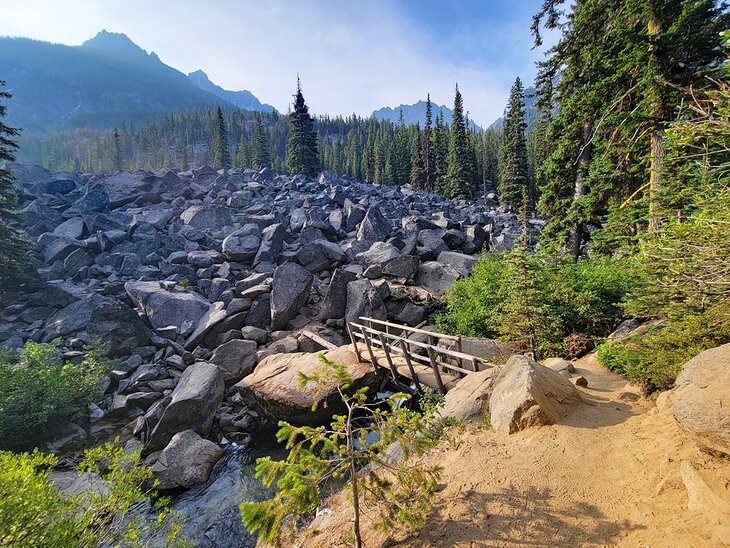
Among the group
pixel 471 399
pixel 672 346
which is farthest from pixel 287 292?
pixel 672 346

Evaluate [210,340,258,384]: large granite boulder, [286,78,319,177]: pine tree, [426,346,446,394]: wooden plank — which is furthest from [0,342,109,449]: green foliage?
[286,78,319,177]: pine tree

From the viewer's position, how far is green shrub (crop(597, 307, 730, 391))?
481 centimetres

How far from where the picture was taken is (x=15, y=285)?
1628cm

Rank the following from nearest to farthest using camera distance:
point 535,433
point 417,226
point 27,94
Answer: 1. point 535,433
2. point 417,226
3. point 27,94

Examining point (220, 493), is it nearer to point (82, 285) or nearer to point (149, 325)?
point (149, 325)

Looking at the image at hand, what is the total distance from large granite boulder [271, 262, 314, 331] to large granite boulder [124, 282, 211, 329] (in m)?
3.38

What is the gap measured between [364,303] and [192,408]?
8.45 metres

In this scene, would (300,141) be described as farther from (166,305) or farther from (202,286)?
(166,305)

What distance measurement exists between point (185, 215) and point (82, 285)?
37.9 feet

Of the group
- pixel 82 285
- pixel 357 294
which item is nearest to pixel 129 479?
pixel 357 294

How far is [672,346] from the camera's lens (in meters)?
5.25

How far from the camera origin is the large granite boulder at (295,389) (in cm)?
1080

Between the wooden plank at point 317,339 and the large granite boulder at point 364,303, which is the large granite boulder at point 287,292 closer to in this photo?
the wooden plank at point 317,339

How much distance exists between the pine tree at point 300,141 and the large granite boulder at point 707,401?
5212 centimetres
